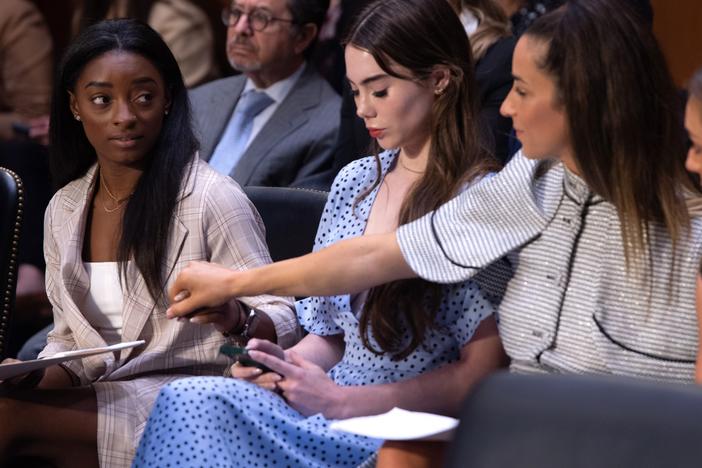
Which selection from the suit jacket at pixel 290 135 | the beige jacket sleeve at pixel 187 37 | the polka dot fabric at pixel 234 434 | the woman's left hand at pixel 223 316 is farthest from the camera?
the beige jacket sleeve at pixel 187 37

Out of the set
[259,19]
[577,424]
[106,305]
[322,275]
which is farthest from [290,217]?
[577,424]

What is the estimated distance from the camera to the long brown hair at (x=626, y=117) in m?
1.81

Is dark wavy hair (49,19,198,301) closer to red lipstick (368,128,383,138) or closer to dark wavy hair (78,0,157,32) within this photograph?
red lipstick (368,128,383,138)

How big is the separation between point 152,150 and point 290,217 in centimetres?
35

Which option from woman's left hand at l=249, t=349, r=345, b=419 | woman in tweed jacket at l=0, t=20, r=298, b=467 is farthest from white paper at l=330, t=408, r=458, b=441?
woman in tweed jacket at l=0, t=20, r=298, b=467

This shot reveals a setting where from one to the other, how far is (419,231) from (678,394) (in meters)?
0.80

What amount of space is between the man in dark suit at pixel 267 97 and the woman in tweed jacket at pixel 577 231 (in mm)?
1581

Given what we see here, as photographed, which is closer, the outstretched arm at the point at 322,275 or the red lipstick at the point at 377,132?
the outstretched arm at the point at 322,275

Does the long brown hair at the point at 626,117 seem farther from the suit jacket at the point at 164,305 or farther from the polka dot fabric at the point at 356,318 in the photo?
the suit jacket at the point at 164,305

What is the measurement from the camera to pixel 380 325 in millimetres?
2105

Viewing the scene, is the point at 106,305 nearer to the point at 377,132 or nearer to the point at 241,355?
the point at 241,355

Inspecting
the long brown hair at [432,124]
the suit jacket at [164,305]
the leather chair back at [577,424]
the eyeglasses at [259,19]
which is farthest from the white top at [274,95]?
the leather chair back at [577,424]

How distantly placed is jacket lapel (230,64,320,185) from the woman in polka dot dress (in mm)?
1199

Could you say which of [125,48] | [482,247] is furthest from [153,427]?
[125,48]
